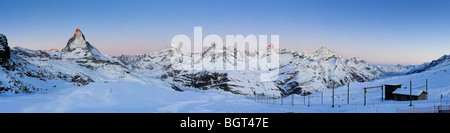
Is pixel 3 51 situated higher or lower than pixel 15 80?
higher

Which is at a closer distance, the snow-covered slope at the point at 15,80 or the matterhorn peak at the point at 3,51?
the snow-covered slope at the point at 15,80

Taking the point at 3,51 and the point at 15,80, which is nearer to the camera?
the point at 15,80

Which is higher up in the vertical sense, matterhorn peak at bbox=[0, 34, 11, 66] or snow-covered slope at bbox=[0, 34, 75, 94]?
matterhorn peak at bbox=[0, 34, 11, 66]

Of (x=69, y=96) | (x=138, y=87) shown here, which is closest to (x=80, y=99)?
(x=69, y=96)

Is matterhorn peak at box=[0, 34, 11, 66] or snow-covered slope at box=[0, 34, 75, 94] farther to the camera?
matterhorn peak at box=[0, 34, 11, 66]

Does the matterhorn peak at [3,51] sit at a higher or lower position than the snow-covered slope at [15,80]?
higher
